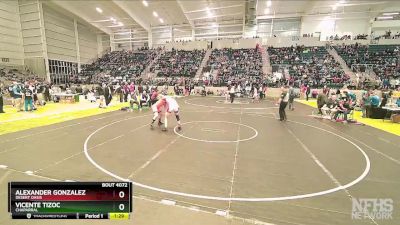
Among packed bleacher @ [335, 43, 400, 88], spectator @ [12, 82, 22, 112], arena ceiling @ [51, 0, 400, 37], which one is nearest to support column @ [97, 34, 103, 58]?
arena ceiling @ [51, 0, 400, 37]

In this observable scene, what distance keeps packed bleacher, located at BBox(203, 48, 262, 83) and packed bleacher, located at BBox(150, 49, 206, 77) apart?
2061 mm

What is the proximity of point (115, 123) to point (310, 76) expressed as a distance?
25.9m

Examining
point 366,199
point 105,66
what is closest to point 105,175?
point 366,199

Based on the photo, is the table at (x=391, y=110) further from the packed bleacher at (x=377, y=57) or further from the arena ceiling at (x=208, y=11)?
the arena ceiling at (x=208, y=11)

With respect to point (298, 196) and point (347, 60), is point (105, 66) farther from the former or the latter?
point (298, 196)

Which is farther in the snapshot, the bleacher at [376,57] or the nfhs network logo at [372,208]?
the bleacher at [376,57]

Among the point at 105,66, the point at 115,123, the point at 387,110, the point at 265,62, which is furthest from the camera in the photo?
the point at 105,66

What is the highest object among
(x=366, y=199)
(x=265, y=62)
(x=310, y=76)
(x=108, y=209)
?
(x=265, y=62)

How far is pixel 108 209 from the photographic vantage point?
2.45 m

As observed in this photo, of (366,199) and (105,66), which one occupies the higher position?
(105,66)

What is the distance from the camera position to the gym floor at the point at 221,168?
3654 millimetres

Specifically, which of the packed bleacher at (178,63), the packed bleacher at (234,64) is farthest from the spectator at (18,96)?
the packed bleacher at (234,64)

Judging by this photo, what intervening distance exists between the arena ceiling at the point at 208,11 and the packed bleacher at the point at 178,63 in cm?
606
